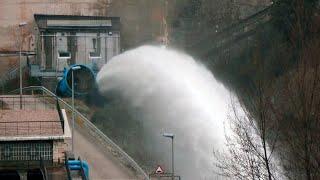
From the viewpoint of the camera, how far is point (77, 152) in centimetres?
3334

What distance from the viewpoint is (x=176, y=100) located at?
3822cm

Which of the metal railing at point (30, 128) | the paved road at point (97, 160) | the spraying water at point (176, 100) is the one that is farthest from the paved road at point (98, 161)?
the metal railing at point (30, 128)

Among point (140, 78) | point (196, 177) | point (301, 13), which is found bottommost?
point (196, 177)

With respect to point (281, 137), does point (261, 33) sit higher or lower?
higher

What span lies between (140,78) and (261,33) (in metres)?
8.90

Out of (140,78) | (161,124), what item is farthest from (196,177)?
(140,78)

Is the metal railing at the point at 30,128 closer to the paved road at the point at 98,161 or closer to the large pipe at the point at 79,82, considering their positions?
the paved road at the point at 98,161

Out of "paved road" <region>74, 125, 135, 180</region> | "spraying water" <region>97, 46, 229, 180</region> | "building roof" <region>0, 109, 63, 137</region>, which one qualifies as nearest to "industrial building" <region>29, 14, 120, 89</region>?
"spraying water" <region>97, 46, 229, 180</region>

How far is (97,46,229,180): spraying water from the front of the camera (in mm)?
34363

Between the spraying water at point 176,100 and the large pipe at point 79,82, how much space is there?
0.57 m

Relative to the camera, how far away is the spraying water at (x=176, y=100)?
34.4m

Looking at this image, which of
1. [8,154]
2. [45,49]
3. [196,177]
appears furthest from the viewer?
[45,49]

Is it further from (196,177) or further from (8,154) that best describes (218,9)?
(8,154)

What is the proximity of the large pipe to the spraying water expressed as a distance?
0.57m
